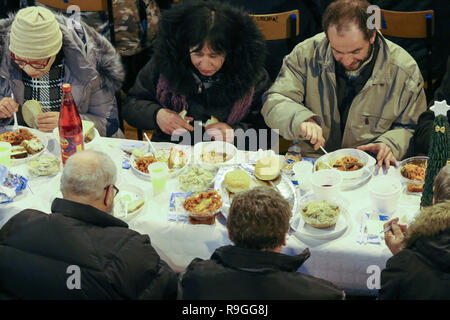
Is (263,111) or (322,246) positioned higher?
(263,111)

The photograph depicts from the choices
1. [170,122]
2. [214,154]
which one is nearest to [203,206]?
[214,154]

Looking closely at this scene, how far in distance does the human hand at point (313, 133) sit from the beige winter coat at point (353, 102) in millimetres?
62

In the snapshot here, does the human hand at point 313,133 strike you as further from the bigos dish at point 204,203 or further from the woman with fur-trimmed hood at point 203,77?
the bigos dish at point 204,203

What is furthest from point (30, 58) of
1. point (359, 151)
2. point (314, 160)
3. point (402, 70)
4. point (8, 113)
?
point (402, 70)

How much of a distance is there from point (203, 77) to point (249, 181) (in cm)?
104

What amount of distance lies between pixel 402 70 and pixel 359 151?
0.62 m

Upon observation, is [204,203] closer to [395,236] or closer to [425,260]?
[395,236]

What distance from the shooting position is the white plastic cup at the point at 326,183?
2.74m

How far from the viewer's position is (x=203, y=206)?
2721mm

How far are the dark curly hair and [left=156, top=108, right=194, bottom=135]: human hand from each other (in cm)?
15

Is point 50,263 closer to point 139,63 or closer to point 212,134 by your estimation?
point 212,134

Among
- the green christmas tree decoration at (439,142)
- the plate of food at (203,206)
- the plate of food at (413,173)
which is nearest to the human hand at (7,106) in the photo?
the plate of food at (203,206)

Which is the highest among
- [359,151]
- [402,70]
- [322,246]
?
[402,70]

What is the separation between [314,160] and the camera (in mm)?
3152
